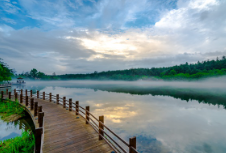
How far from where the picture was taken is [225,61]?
→ 102m

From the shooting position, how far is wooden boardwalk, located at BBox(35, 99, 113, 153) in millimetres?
5250

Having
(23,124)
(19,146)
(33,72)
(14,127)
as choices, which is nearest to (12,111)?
(23,124)

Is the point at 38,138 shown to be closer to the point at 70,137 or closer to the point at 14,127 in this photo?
the point at 70,137

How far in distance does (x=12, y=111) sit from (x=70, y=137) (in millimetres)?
12924

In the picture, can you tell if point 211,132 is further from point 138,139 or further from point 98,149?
point 98,149

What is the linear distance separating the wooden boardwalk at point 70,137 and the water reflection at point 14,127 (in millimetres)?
3490

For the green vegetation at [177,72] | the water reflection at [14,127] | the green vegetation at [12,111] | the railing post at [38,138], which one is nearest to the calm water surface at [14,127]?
the water reflection at [14,127]

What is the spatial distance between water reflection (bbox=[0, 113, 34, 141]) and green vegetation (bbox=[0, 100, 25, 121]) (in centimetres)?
87

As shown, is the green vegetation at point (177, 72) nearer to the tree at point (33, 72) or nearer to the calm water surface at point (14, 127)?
the tree at point (33, 72)

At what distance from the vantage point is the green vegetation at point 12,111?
12.4 metres

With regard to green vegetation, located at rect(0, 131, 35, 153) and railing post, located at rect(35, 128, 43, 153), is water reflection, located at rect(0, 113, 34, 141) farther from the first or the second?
railing post, located at rect(35, 128, 43, 153)

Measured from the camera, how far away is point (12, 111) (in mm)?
13797

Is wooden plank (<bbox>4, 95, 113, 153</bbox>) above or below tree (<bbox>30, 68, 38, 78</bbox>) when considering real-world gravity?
below

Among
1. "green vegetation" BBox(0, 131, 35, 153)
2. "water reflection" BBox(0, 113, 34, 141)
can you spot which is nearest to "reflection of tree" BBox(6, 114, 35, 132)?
"water reflection" BBox(0, 113, 34, 141)
